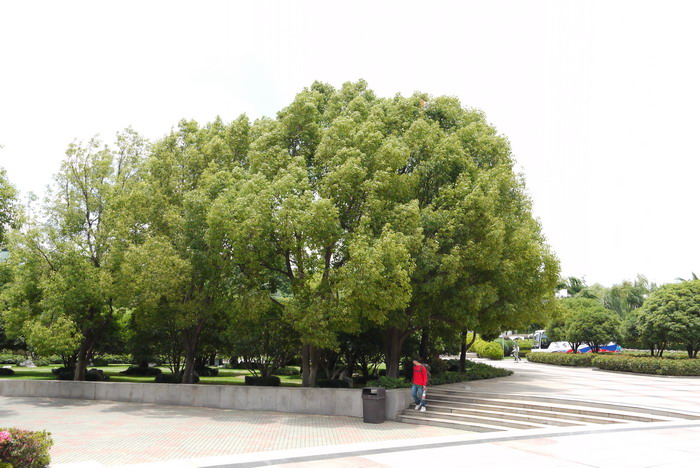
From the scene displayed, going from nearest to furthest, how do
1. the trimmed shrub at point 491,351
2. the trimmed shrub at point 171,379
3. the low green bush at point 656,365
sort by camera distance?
the trimmed shrub at point 171,379
the low green bush at point 656,365
the trimmed shrub at point 491,351

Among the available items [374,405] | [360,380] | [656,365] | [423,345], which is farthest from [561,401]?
[656,365]

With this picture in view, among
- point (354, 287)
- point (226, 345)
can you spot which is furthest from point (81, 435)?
point (226, 345)

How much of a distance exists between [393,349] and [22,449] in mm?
14923

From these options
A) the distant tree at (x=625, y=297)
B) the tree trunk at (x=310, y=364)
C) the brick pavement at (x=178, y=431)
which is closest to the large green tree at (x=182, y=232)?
the tree trunk at (x=310, y=364)

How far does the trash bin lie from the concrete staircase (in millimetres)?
949

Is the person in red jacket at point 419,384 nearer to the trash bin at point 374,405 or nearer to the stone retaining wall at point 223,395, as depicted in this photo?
the stone retaining wall at point 223,395

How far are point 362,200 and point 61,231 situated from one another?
51.8 feet

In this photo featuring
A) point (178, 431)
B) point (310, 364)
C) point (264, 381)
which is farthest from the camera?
point (264, 381)

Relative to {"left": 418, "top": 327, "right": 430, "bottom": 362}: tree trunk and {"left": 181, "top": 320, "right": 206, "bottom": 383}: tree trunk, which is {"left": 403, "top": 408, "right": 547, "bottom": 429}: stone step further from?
{"left": 181, "top": 320, "right": 206, "bottom": 383}: tree trunk

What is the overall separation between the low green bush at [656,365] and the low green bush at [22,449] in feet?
116

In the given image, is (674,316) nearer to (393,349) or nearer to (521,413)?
(393,349)

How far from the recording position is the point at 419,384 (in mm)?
17156

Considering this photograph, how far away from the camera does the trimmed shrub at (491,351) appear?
5169cm

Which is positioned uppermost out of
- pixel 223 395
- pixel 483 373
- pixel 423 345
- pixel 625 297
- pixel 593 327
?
pixel 625 297
